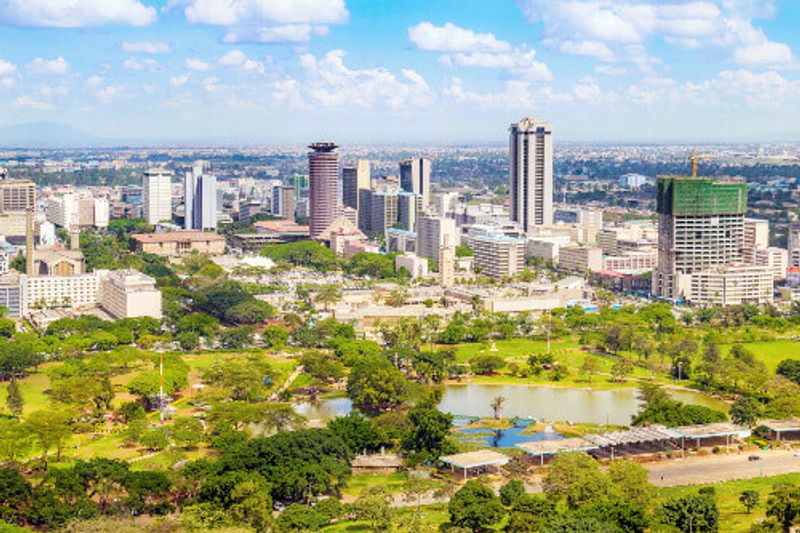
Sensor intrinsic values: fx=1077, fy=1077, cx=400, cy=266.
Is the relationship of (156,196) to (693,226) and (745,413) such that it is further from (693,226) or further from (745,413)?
(745,413)

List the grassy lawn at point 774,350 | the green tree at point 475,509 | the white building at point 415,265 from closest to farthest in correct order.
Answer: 1. the green tree at point 475,509
2. the grassy lawn at point 774,350
3. the white building at point 415,265

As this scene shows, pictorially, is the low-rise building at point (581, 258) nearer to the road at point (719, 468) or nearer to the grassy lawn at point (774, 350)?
the grassy lawn at point (774, 350)

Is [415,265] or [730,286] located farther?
[415,265]

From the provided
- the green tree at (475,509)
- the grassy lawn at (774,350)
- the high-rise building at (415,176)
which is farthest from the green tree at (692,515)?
the high-rise building at (415,176)

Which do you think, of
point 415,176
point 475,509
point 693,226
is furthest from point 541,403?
point 415,176

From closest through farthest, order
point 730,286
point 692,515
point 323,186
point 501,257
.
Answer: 1. point 692,515
2. point 730,286
3. point 501,257
4. point 323,186

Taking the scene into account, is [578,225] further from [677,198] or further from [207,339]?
[207,339]

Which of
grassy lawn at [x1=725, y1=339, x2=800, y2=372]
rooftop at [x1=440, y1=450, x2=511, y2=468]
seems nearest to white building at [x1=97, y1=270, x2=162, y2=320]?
rooftop at [x1=440, y1=450, x2=511, y2=468]
